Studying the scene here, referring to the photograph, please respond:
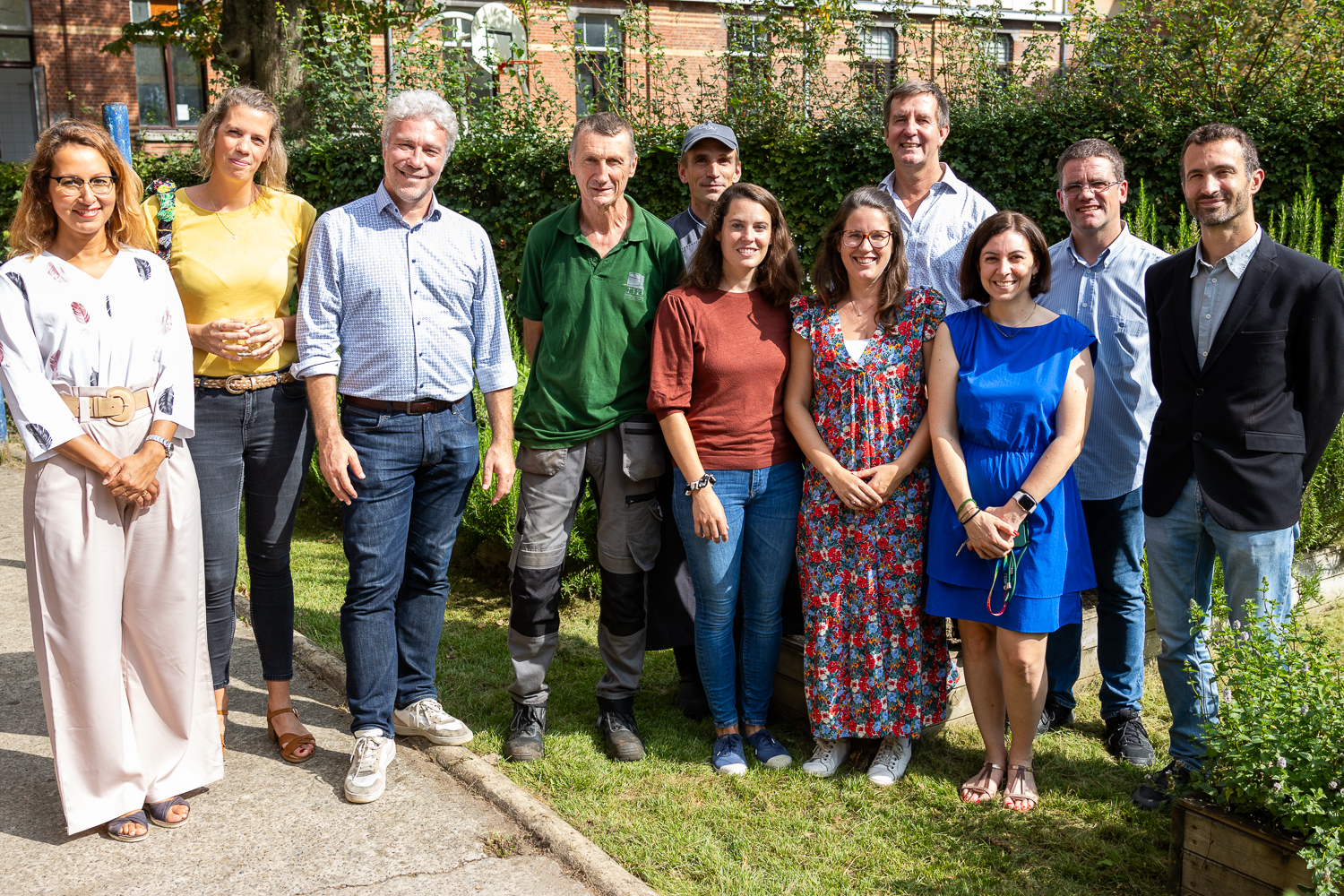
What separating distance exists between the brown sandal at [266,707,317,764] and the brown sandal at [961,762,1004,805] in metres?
2.34

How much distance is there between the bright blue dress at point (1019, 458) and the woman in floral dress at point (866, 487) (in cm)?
17

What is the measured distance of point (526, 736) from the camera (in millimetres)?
3889

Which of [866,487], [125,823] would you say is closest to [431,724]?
[125,823]

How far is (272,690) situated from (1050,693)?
9.86 ft

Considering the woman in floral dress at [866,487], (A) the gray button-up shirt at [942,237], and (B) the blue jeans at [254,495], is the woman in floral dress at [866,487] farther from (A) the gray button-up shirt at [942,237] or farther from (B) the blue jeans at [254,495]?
(B) the blue jeans at [254,495]

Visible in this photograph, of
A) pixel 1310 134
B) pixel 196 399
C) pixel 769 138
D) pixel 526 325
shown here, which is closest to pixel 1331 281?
pixel 526 325

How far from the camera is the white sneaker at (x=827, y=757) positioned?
3721 mm

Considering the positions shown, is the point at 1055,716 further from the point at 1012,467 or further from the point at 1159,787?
the point at 1012,467

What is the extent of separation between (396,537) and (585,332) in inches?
38.1

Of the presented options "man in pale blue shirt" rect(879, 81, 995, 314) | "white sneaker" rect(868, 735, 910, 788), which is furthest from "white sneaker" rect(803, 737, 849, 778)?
"man in pale blue shirt" rect(879, 81, 995, 314)

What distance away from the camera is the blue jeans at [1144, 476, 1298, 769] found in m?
3.21

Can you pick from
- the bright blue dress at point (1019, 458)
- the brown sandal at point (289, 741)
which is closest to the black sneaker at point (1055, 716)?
the bright blue dress at point (1019, 458)

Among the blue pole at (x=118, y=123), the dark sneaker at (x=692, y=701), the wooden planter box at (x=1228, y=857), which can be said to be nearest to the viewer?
the wooden planter box at (x=1228, y=857)

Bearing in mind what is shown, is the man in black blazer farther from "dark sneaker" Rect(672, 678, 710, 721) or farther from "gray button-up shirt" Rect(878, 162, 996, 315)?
"dark sneaker" Rect(672, 678, 710, 721)
